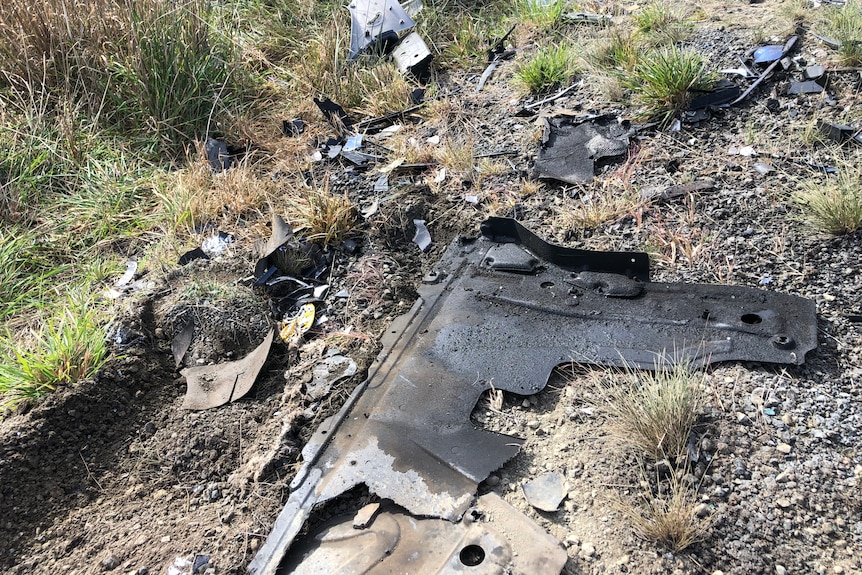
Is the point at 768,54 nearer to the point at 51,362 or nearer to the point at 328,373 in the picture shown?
the point at 328,373

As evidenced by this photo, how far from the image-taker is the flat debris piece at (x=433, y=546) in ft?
5.92

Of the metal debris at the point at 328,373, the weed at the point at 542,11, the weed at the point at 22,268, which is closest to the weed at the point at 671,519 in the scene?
the metal debris at the point at 328,373

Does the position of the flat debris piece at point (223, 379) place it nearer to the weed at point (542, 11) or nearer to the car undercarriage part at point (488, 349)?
the car undercarriage part at point (488, 349)

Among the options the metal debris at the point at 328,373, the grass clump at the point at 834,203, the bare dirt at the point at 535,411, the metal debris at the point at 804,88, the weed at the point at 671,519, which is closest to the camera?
the weed at the point at 671,519

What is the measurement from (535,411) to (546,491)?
1.12 feet

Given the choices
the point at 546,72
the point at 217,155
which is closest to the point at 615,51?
the point at 546,72

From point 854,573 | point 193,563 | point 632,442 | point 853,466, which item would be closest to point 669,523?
point 632,442

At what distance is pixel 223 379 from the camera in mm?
2643

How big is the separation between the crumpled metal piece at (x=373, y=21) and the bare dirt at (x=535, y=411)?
1.67 metres

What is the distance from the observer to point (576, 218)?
3039 millimetres

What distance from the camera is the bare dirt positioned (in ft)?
6.25

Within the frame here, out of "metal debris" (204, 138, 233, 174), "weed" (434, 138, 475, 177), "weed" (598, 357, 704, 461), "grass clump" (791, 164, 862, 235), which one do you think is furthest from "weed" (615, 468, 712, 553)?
"metal debris" (204, 138, 233, 174)

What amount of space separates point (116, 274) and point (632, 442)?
2.71 m

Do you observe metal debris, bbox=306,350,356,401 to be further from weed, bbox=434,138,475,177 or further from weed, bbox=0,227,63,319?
weed, bbox=0,227,63,319
